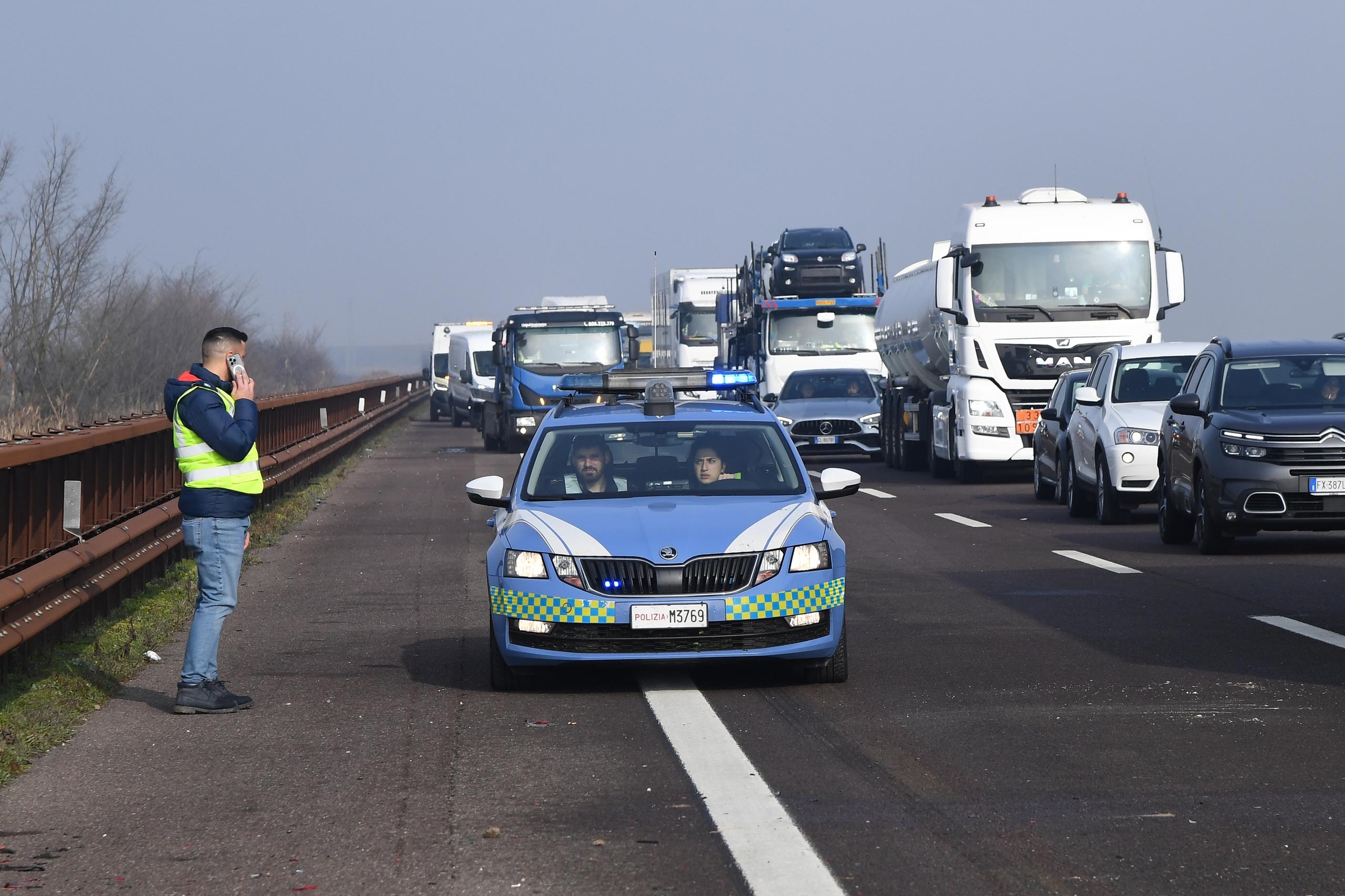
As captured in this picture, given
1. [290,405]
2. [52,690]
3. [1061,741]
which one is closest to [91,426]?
[52,690]

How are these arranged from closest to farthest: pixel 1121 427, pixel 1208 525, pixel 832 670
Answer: pixel 832 670, pixel 1208 525, pixel 1121 427

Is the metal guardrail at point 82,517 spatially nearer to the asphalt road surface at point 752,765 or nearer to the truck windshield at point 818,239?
the asphalt road surface at point 752,765

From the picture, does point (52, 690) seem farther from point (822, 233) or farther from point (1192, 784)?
point (822, 233)

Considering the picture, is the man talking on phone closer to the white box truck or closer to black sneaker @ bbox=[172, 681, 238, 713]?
black sneaker @ bbox=[172, 681, 238, 713]

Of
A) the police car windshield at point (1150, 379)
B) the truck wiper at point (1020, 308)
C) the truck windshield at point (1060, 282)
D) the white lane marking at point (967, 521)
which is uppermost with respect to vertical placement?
the truck windshield at point (1060, 282)

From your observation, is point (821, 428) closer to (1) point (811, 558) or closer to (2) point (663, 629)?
(1) point (811, 558)

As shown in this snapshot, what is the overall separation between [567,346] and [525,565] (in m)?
30.6

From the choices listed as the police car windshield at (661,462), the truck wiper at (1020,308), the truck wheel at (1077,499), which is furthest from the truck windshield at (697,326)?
the police car windshield at (661,462)

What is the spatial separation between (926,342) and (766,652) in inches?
787

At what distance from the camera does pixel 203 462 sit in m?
8.60

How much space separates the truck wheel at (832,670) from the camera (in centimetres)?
912

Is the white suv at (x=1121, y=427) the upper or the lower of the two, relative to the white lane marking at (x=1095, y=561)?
upper

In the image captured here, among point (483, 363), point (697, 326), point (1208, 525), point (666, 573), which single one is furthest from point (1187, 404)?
point (483, 363)

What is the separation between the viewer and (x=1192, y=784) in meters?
6.69
